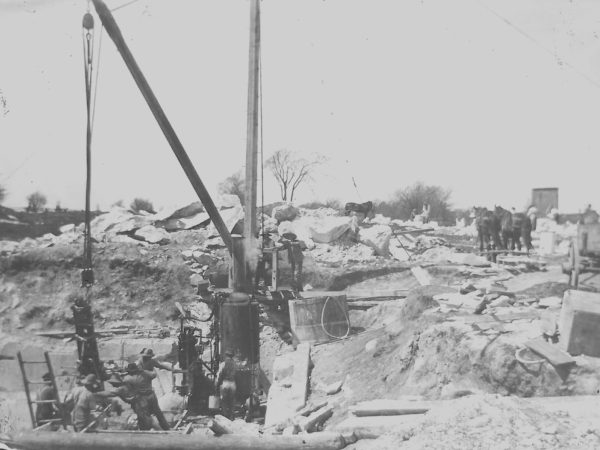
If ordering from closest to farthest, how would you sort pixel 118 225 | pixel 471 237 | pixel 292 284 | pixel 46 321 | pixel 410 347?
pixel 410 347
pixel 292 284
pixel 46 321
pixel 118 225
pixel 471 237

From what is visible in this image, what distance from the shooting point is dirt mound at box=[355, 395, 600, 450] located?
4.60 metres

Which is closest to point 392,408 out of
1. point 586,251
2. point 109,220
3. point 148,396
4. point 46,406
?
point 148,396

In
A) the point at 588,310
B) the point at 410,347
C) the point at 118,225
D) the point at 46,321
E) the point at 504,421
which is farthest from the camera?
the point at 118,225

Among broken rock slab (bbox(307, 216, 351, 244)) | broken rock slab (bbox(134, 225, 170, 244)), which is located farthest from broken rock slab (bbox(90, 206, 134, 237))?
broken rock slab (bbox(307, 216, 351, 244))

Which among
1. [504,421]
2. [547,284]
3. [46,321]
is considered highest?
[547,284]

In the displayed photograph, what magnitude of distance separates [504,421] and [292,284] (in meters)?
8.66

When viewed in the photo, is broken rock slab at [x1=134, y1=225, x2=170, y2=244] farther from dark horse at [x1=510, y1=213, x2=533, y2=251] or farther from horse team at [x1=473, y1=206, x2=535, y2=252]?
dark horse at [x1=510, y1=213, x2=533, y2=251]

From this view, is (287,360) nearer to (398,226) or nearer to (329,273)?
(329,273)

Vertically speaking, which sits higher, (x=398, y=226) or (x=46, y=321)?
(x=398, y=226)

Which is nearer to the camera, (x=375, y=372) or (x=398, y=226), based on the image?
(x=375, y=372)

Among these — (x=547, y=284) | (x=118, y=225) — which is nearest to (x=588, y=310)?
(x=547, y=284)

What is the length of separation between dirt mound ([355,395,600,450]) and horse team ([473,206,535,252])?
34.3 ft

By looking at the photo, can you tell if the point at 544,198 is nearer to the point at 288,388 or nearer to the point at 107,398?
the point at 288,388

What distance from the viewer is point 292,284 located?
1328cm
